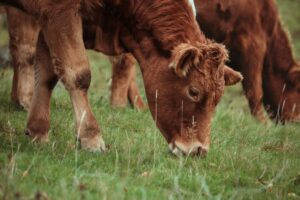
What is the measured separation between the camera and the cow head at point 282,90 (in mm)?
11852

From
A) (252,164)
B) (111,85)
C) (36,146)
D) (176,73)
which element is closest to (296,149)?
(252,164)

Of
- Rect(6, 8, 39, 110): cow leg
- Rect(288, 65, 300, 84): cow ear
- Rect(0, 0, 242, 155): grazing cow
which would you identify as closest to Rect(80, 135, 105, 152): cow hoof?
Rect(0, 0, 242, 155): grazing cow

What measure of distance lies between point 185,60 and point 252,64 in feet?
17.9

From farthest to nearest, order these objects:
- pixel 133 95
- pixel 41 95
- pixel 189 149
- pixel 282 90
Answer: pixel 282 90 → pixel 133 95 → pixel 41 95 → pixel 189 149

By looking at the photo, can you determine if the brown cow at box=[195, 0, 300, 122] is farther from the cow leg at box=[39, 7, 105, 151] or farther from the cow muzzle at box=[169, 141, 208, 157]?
the cow leg at box=[39, 7, 105, 151]

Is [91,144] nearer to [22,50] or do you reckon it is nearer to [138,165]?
[138,165]

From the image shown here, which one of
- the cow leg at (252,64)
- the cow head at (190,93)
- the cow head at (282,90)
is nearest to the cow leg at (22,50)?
the cow head at (190,93)

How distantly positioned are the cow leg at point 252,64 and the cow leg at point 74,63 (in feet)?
17.6

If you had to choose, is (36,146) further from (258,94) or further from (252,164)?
(258,94)

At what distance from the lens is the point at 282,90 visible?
39.4ft

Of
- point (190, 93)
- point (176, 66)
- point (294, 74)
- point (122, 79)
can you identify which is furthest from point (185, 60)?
point (294, 74)

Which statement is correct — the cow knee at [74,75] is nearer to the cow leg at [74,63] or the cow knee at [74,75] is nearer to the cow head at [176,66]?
the cow leg at [74,63]

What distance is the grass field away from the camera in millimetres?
4797

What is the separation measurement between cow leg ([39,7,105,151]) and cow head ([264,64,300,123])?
5853mm
